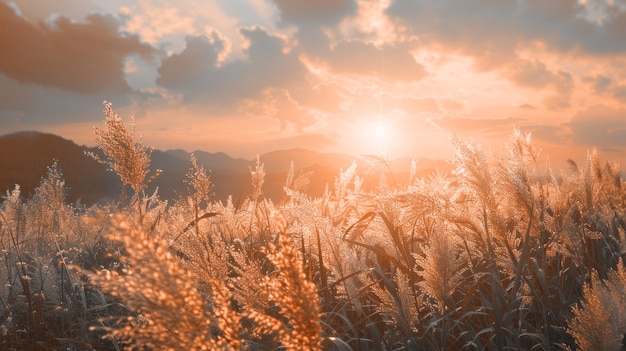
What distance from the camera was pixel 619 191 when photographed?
22.8ft

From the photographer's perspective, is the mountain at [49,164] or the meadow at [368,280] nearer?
the meadow at [368,280]

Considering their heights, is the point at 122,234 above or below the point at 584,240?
above

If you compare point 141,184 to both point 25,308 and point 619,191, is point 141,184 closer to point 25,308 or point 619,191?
point 25,308

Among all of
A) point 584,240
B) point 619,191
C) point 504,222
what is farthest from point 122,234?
point 619,191

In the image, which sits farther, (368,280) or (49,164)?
(49,164)

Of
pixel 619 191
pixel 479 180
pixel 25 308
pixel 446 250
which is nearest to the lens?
pixel 446 250

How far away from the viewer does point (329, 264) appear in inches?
127

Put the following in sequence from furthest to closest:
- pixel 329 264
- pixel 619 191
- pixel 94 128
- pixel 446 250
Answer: pixel 619 191 < pixel 94 128 < pixel 329 264 < pixel 446 250

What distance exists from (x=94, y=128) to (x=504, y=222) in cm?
281

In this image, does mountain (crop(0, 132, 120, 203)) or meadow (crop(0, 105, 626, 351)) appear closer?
meadow (crop(0, 105, 626, 351))

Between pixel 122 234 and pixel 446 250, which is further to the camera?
pixel 446 250

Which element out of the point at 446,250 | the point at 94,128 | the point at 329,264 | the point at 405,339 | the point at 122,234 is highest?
the point at 94,128

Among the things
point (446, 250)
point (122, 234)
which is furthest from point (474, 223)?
point (122, 234)

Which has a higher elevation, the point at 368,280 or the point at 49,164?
the point at 49,164
